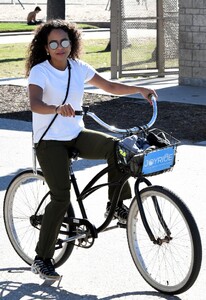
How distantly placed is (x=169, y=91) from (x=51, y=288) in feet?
32.7

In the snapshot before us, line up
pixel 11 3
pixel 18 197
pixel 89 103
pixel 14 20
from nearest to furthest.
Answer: pixel 18 197 → pixel 89 103 → pixel 14 20 → pixel 11 3

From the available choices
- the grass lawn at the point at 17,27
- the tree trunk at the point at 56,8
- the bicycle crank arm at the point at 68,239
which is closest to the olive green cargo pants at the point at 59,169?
the bicycle crank arm at the point at 68,239

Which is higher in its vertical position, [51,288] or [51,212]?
[51,212]

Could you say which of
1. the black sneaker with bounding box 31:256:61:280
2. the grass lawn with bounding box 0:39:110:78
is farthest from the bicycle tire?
the grass lawn with bounding box 0:39:110:78

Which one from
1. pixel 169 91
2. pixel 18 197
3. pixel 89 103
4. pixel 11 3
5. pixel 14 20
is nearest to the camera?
pixel 18 197

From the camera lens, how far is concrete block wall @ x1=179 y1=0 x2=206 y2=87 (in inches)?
636

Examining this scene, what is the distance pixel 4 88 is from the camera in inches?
639

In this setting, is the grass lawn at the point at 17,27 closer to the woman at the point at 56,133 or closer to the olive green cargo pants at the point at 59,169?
the woman at the point at 56,133

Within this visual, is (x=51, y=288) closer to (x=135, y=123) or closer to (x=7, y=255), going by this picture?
(x=7, y=255)

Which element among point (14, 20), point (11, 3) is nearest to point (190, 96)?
point (14, 20)

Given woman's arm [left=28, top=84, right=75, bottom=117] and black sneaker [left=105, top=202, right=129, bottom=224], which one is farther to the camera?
black sneaker [left=105, top=202, right=129, bottom=224]

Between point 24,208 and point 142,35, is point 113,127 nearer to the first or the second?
point 24,208

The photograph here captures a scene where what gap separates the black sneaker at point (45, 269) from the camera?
5957 millimetres

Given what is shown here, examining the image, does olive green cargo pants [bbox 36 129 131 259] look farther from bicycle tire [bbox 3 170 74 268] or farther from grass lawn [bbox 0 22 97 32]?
grass lawn [bbox 0 22 97 32]
